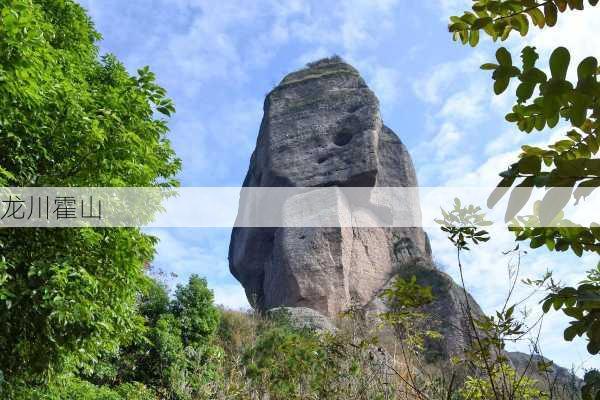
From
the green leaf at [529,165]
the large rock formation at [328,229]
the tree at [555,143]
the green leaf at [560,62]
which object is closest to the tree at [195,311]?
the large rock formation at [328,229]

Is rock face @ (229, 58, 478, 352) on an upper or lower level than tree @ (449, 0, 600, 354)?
upper

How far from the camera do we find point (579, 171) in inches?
46.2

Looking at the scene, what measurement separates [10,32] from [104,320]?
3919 millimetres

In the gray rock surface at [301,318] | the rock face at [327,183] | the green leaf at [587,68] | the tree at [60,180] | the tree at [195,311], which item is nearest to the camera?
the green leaf at [587,68]

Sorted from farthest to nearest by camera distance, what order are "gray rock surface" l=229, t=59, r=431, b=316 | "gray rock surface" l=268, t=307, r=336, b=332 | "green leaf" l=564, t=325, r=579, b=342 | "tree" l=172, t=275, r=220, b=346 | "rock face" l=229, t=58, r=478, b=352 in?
1. "gray rock surface" l=229, t=59, r=431, b=316
2. "rock face" l=229, t=58, r=478, b=352
3. "gray rock surface" l=268, t=307, r=336, b=332
4. "tree" l=172, t=275, r=220, b=346
5. "green leaf" l=564, t=325, r=579, b=342

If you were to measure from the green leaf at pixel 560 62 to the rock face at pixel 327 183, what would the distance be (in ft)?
84.4

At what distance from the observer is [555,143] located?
1599 mm

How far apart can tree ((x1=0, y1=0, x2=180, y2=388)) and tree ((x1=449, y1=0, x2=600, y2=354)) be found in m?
5.93

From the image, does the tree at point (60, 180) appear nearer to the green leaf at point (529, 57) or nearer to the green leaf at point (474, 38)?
the green leaf at point (474, 38)

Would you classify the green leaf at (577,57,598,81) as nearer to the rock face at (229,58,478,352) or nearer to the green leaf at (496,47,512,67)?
the green leaf at (496,47,512,67)

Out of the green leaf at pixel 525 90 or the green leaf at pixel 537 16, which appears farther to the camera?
the green leaf at pixel 537 16

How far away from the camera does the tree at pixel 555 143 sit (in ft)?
3.83

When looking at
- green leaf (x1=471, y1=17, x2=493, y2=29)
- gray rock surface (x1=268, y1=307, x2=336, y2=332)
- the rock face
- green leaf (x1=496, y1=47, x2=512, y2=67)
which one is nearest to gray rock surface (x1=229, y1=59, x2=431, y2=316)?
the rock face

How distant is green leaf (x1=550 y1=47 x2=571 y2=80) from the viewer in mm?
1156
